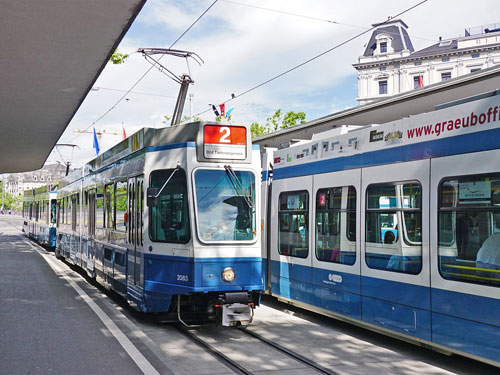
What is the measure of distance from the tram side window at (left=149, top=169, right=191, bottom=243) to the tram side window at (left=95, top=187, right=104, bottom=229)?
12.4 ft

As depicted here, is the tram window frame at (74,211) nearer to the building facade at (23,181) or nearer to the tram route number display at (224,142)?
the tram route number display at (224,142)

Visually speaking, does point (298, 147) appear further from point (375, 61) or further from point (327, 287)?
point (375, 61)

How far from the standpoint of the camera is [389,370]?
6.62 meters

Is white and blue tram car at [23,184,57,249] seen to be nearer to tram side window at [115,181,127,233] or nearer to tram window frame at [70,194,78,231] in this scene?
tram window frame at [70,194,78,231]

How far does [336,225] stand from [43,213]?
2158 centimetres

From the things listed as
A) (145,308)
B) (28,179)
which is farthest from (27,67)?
(28,179)

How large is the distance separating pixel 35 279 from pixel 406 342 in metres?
10.3

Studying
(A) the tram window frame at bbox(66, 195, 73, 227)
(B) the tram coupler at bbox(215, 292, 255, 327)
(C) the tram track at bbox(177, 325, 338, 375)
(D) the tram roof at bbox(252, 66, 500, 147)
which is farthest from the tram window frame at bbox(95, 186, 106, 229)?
(A) the tram window frame at bbox(66, 195, 73, 227)

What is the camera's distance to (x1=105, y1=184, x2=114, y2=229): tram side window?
11102mm

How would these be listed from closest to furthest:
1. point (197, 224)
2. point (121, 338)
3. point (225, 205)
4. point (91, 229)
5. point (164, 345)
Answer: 1. point (164, 345)
2. point (121, 338)
3. point (197, 224)
4. point (225, 205)
5. point (91, 229)

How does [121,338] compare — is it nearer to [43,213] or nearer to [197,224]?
[197,224]

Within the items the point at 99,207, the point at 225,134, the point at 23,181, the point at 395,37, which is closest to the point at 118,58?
Answer: the point at 99,207

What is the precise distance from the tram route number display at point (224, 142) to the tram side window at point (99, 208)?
4.53m

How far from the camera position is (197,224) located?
810 cm
